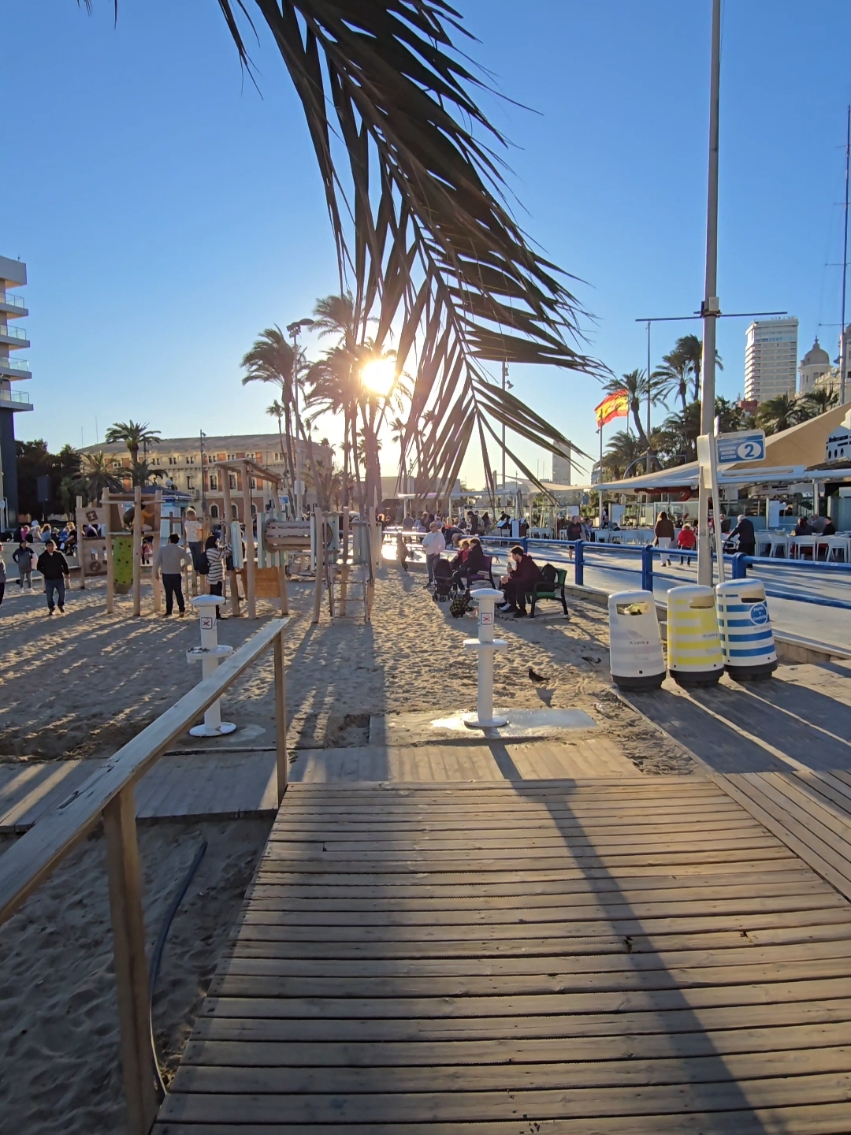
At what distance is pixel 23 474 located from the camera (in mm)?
59438

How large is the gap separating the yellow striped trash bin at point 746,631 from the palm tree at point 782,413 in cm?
4154

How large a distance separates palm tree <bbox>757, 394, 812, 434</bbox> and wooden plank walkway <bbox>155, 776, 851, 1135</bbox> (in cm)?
4580

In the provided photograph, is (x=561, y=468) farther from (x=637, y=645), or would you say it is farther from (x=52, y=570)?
(x=52, y=570)

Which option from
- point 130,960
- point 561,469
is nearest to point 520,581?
point 561,469

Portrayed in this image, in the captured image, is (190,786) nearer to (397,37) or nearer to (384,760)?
(384,760)

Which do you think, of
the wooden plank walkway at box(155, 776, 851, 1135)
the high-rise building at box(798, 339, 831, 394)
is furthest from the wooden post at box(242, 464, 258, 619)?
the high-rise building at box(798, 339, 831, 394)

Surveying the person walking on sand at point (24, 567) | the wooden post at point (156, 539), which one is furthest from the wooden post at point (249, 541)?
the person walking on sand at point (24, 567)

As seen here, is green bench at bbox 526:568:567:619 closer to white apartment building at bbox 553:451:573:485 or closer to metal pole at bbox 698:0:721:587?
metal pole at bbox 698:0:721:587

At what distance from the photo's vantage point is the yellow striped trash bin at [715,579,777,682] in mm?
6488

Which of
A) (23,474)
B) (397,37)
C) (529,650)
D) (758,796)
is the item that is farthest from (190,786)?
(23,474)

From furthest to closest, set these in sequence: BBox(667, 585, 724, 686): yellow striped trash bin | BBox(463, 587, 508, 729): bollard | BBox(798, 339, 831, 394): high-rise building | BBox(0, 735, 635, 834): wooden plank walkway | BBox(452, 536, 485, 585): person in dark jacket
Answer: BBox(798, 339, 831, 394): high-rise building, BBox(452, 536, 485, 585): person in dark jacket, BBox(667, 585, 724, 686): yellow striped trash bin, BBox(463, 587, 508, 729): bollard, BBox(0, 735, 635, 834): wooden plank walkway

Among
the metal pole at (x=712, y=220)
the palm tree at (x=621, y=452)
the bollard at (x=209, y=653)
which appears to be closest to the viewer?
the bollard at (x=209, y=653)

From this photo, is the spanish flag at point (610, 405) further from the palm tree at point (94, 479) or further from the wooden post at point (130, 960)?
the palm tree at point (94, 479)

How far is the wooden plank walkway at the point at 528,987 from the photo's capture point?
177 cm
